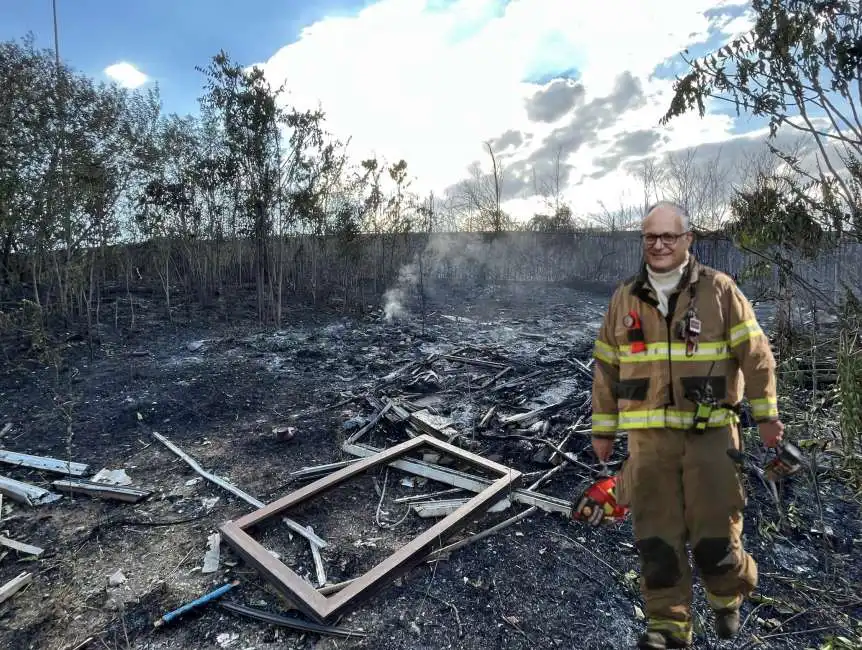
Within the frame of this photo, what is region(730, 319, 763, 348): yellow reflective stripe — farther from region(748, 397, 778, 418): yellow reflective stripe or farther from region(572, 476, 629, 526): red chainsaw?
region(572, 476, 629, 526): red chainsaw

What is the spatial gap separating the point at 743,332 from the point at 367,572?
2.62 metres

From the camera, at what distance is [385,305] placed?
14547 millimetres

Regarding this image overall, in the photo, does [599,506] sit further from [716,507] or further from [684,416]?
[684,416]

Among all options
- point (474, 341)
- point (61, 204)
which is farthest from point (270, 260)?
point (474, 341)

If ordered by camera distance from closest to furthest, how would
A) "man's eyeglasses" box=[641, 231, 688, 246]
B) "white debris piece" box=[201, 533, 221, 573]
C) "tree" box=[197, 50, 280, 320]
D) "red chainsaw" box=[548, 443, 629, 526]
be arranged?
"man's eyeglasses" box=[641, 231, 688, 246] < "red chainsaw" box=[548, 443, 629, 526] < "white debris piece" box=[201, 533, 221, 573] < "tree" box=[197, 50, 280, 320]

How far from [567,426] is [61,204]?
10152 mm

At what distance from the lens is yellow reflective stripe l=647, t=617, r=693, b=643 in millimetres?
2062

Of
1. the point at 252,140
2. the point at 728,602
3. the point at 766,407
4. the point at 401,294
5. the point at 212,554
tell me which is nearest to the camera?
the point at 766,407

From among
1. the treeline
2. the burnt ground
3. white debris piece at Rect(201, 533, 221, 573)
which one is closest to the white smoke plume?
the treeline

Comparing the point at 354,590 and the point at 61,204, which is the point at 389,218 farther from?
the point at 354,590

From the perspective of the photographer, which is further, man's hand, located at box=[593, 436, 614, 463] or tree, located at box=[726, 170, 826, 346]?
tree, located at box=[726, 170, 826, 346]

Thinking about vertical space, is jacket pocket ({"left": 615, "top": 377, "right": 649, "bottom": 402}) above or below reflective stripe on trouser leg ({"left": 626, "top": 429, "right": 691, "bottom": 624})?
above

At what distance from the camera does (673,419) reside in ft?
6.61

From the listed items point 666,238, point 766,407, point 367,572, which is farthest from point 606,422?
point 367,572
